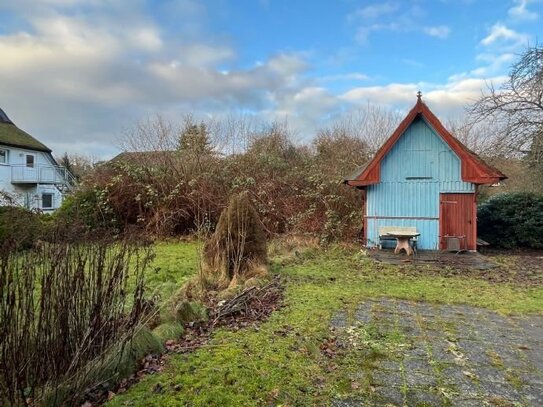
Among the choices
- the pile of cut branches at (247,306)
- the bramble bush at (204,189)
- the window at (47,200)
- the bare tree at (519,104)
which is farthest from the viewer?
the window at (47,200)

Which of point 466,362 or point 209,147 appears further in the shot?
point 209,147

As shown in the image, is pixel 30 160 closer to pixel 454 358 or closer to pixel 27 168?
pixel 27 168

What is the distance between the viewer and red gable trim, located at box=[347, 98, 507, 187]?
12.0 metres

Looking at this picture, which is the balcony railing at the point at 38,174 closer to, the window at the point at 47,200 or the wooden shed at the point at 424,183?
the window at the point at 47,200

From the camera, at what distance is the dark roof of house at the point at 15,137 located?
27.3m

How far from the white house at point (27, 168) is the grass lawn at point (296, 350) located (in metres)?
24.5

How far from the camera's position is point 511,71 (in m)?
14.3

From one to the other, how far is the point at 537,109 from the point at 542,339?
484 inches

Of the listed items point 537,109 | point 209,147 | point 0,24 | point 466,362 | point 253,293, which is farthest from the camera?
point 209,147

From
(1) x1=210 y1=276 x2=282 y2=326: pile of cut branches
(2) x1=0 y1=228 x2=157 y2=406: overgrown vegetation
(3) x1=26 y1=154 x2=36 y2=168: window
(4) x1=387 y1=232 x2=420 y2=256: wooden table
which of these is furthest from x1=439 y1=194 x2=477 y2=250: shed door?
(3) x1=26 y1=154 x2=36 y2=168: window

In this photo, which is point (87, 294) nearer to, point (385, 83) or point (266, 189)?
point (266, 189)

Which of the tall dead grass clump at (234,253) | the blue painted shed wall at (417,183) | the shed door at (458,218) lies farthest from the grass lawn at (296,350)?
the blue painted shed wall at (417,183)

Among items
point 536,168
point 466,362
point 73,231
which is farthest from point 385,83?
point 73,231

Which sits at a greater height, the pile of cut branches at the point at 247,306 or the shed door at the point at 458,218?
the shed door at the point at 458,218
